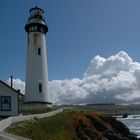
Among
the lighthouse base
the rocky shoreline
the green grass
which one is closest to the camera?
the green grass

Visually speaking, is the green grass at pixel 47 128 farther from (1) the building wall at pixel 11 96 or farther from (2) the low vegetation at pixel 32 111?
(1) the building wall at pixel 11 96

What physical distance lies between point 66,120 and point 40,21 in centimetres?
1645

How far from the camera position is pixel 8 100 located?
37625 mm

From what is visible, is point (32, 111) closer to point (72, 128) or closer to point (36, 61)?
point (36, 61)

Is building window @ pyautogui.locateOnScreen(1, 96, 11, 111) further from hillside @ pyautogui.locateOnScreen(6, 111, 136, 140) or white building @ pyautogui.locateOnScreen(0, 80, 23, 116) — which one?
hillside @ pyautogui.locateOnScreen(6, 111, 136, 140)

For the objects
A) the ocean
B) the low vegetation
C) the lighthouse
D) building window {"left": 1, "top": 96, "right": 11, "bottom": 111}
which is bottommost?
the ocean

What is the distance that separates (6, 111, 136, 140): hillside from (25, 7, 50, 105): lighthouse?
563 centimetres

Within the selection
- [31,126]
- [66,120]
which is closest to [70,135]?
[66,120]

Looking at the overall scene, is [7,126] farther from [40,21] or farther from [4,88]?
[40,21]

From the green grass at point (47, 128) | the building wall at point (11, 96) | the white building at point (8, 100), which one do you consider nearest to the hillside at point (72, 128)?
the green grass at point (47, 128)

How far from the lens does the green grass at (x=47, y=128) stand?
26044 mm

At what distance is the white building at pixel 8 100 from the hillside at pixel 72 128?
4799mm

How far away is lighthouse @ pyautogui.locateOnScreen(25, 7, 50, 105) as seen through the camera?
44153 mm

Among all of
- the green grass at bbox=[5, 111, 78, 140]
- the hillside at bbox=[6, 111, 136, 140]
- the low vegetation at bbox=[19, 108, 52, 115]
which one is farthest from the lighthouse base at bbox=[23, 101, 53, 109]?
the green grass at bbox=[5, 111, 78, 140]
